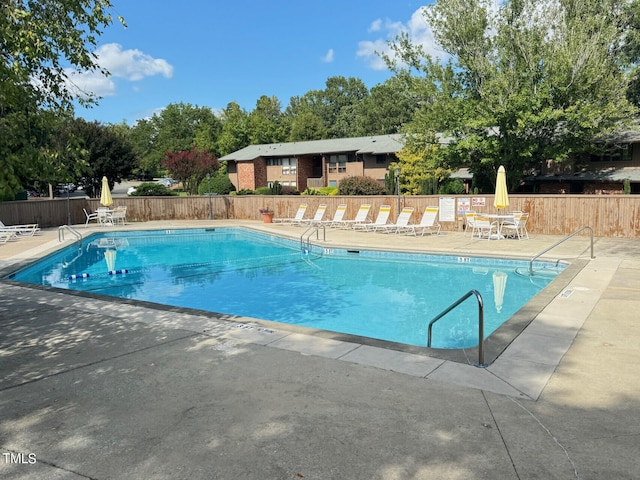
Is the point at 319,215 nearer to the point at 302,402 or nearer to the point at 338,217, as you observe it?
the point at 338,217

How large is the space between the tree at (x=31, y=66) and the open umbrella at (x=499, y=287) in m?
8.43

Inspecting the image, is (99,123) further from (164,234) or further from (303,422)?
(303,422)

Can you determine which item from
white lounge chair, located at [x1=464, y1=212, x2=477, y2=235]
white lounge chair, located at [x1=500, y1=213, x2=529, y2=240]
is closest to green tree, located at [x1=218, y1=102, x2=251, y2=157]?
white lounge chair, located at [x1=464, y1=212, x2=477, y2=235]

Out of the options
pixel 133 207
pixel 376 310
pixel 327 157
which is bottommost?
pixel 376 310

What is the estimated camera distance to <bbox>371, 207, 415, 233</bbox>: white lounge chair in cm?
1936

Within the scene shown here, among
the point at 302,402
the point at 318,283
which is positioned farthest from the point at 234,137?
the point at 302,402

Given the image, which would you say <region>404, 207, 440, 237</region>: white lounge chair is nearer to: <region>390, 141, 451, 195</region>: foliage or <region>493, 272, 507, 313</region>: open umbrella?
<region>493, 272, 507, 313</region>: open umbrella

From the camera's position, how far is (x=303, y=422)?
396cm

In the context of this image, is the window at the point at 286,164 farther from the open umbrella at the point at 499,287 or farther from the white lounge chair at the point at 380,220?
the open umbrella at the point at 499,287

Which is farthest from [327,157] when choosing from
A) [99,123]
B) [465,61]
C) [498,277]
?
[498,277]

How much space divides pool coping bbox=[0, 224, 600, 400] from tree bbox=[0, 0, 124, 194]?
3.25 meters

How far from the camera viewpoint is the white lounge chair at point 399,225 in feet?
63.5

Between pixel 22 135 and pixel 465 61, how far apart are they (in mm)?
22812

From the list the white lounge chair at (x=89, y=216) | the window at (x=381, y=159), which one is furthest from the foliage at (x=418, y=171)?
the white lounge chair at (x=89, y=216)
